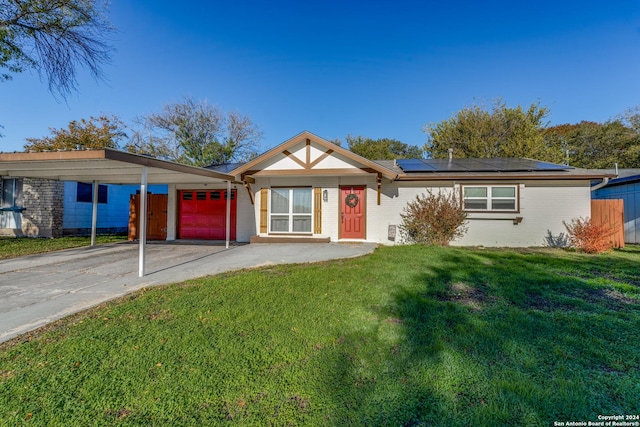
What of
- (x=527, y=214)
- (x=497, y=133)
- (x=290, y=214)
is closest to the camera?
(x=527, y=214)

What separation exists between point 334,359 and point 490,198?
998cm

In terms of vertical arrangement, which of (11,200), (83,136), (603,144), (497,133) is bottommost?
(11,200)

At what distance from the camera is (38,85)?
1086cm

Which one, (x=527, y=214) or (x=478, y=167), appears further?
(x=478, y=167)

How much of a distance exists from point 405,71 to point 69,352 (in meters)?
18.4

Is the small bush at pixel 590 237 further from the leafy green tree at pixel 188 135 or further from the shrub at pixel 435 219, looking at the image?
the leafy green tree at pixel 188 135

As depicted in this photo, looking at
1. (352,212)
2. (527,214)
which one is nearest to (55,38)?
(352,212)

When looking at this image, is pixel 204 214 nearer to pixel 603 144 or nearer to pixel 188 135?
pixel 188 135

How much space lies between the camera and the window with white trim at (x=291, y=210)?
433 inches

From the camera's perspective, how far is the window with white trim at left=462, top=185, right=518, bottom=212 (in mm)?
10227

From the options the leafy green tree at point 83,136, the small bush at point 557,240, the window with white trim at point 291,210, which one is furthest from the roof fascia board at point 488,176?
the leafy green tree at point 83,136

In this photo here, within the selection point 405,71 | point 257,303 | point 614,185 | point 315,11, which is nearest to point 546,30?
point 405,71

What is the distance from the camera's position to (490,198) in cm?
1033

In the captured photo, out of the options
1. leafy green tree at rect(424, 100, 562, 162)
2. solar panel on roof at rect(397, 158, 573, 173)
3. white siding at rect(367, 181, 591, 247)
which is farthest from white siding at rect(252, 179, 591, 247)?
leafy green tree at rect(424, 100, 562, 162)
